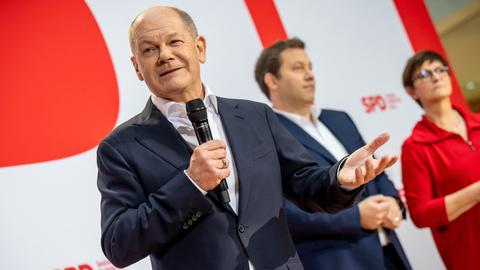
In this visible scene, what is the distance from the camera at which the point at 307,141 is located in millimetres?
2859

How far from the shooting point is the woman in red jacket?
9.41ft

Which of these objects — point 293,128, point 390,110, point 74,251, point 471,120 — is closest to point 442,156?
point 471,120

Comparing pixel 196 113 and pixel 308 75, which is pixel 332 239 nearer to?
pixel 308 75

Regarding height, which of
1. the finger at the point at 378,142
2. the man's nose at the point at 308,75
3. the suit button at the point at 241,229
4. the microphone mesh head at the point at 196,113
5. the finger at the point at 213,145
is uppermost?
the man's nose at the point at 308,75

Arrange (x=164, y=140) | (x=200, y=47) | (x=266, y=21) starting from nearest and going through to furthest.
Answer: (x=164, y=140) < (x=200, y=47) < (x=266, y=21)

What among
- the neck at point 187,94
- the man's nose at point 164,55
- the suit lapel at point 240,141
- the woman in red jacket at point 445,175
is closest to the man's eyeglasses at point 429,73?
the woman in red jacket at point 445,175

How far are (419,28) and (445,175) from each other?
1787 millimetres

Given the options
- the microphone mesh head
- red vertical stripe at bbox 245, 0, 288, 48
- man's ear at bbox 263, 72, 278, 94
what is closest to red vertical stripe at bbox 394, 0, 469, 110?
red vertical stripe at bbox 245, 0, 288, 48

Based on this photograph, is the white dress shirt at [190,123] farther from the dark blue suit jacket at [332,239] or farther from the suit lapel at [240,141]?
the dark blue suit jacket at [332,239]

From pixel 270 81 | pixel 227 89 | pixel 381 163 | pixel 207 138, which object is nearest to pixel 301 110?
pixel 270 81

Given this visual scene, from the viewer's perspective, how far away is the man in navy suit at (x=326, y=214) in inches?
105

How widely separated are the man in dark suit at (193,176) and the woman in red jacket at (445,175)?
4.11ft

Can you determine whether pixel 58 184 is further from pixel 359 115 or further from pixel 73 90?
pixel 359 115

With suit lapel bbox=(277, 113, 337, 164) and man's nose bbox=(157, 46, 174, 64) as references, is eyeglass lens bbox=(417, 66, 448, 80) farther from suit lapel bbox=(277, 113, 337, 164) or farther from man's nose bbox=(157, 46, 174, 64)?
man's nose bbox=(157, 46, 174, 64)
